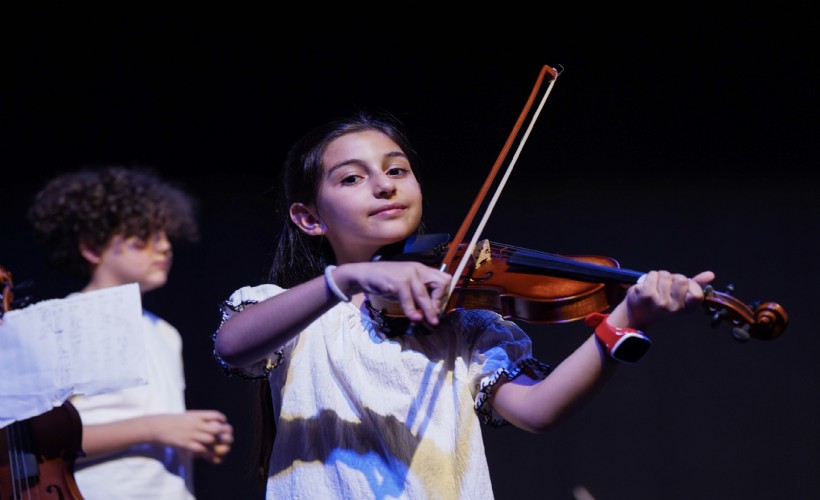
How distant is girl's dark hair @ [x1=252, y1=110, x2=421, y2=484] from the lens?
4.10ft

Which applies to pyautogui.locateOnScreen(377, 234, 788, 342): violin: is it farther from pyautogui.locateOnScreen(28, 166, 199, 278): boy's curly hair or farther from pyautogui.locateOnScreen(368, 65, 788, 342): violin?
pyautogui.locateOnScreen(28, 166, 199, 278): boy's curly hair

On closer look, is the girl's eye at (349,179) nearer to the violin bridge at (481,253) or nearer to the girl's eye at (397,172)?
the girl's eye at (397,172)

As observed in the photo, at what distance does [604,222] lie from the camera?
190 centimetres

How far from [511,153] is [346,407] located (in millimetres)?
1021

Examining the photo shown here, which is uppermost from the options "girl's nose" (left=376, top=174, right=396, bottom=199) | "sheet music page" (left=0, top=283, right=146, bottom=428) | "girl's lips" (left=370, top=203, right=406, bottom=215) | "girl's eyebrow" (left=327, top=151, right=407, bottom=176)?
"girl's eyebrow" (left=327, top=151, right=407, bottom=176)

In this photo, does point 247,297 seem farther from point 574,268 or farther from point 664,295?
point 664,295

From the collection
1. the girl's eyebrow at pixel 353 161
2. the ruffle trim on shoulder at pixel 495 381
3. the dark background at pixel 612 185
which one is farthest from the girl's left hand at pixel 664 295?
the dark background at pixel 612 185

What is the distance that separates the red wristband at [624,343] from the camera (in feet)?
3.02

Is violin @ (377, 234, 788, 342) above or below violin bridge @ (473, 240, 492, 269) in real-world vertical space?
below

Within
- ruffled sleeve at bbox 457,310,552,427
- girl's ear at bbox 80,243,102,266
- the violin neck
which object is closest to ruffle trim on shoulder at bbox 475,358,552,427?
ruffled sleeve at bbox 457,310,552,427

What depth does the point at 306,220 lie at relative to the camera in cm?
129

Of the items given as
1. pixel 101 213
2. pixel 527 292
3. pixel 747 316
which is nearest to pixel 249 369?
pixel 101 213

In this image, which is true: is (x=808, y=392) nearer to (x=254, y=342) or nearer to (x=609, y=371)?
(x=609, y=371)

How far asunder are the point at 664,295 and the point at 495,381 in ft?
0.86
